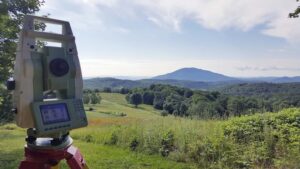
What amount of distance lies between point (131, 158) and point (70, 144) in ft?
19.2

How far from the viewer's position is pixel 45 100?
209 centimetres

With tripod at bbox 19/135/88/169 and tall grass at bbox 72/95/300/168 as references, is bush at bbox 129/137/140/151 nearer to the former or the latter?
tall grass at bbox 72/95/300/168

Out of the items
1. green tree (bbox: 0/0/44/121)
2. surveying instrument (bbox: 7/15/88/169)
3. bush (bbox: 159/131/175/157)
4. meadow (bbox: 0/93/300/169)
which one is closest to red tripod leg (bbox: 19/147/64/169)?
surveying instrument (bbox: 7/15/88/169)

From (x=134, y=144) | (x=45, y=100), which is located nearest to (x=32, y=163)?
(x=45, y=100)

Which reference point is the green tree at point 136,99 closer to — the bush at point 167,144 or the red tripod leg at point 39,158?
the bush at point 167,144

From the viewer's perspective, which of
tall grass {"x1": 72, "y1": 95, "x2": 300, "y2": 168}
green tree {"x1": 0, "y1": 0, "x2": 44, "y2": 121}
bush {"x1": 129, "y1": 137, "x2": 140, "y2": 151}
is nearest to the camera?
tall grass {"x1": 72, "y1": 95, "x2": 300, "y2": 168}

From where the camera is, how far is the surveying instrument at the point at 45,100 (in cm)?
198

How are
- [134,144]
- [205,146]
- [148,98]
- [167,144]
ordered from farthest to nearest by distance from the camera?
[148,98]
[134,144]
[167,144]
[205,146]

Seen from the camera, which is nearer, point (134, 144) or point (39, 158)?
point (39, 158)

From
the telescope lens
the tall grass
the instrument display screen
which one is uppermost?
the telescope lens

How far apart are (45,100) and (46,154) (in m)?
0.31

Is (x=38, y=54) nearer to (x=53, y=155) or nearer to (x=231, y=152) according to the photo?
(x=53, y=155)

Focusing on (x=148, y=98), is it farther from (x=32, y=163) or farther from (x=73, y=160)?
(x=32, y=163)

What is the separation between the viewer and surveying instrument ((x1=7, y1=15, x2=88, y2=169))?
78.0 inches
